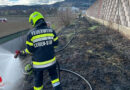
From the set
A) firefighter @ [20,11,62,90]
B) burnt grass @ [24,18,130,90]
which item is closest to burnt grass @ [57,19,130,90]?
burnt grass @ [24,18,130,90]

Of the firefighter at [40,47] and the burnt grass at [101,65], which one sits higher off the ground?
the firefighter at [40,47]

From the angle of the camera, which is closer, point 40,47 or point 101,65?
point 40,47

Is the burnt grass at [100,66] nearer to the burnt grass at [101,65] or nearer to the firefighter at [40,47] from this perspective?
the burnt grass at [101,65]

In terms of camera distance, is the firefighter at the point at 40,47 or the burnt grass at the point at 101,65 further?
the burnt grass at the point at 101,65

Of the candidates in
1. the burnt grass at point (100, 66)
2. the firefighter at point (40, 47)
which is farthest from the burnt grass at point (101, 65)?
the firefighter at point (40, 47)

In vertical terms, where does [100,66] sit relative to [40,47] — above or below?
below

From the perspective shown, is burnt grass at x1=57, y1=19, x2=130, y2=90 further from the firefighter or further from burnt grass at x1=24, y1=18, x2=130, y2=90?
the firefighter

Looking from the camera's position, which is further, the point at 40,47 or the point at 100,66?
the point at 100,66

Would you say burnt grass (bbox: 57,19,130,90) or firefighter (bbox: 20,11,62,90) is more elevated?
firefighter (bbox: 20,11,62,90)

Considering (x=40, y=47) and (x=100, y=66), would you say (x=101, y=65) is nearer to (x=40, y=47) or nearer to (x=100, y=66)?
(x=100, y=66)

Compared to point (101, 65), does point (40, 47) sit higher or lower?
higher

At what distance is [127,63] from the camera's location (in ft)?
14.4

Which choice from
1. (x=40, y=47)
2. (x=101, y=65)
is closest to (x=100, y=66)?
(x=101, y=65)

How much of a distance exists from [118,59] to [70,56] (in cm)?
194
